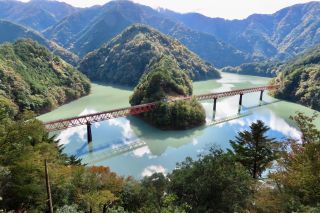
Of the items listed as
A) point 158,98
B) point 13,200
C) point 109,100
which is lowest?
point 109,100

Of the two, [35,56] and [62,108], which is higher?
[35,56]

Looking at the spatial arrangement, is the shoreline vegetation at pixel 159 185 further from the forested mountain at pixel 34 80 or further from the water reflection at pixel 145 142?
the forested mountain at pixel 34 80

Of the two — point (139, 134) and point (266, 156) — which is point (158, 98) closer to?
point (139, 134)

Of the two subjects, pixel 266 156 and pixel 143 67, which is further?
pixel 143 67

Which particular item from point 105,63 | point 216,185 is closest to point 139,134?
point 216,185

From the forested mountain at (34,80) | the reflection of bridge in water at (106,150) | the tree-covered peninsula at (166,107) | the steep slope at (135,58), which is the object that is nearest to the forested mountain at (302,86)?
the tree-covered peninsula at (166,107)

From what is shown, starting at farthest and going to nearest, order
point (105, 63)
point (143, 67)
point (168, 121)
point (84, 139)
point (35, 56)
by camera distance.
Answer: point (105, 63) < point (143, 67) < point (35, 56) < point (168, 121) < point (84, 139)

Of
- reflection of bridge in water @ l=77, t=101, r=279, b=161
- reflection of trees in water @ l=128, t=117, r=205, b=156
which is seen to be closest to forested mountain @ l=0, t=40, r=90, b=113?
reflection of bridge in water @ l=77, t=101, r=279, b=161
